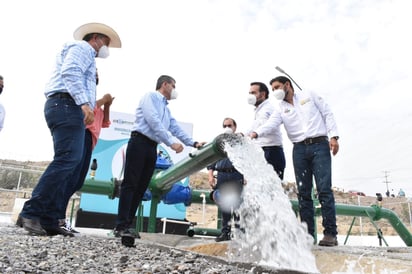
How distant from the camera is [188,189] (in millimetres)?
4582

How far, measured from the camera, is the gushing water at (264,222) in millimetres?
2385

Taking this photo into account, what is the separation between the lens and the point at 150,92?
118 inches

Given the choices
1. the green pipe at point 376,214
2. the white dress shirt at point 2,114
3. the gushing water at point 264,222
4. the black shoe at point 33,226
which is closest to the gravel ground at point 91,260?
the black shoe at point 33,226

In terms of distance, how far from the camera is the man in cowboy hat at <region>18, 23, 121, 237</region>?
2430mm

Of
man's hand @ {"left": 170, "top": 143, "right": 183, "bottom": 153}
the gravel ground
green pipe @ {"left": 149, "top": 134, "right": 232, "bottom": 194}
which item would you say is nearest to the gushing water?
green pipe @ {"left": 149, "top": 134, "right": 232, "bottom": 194}

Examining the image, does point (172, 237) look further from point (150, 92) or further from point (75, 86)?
point (75, 86)

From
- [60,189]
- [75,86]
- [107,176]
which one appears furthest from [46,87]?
[107,176]

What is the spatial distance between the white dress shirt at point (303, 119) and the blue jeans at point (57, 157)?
1.71m

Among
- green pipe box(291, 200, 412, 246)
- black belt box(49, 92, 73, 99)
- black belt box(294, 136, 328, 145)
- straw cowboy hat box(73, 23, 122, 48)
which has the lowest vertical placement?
green pipe box(291, 200, 412, 246)

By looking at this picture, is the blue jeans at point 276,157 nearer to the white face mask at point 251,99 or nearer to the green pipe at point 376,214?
the white face mask at point 251,99

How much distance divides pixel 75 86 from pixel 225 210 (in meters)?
1.89

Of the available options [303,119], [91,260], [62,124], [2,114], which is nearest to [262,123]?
[303,119]

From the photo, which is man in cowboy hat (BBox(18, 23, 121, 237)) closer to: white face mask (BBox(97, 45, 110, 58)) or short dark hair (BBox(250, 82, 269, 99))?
white face mask (BBox(97, 45, 110, 58))

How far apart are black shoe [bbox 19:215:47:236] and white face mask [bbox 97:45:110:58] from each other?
1.32 meters
